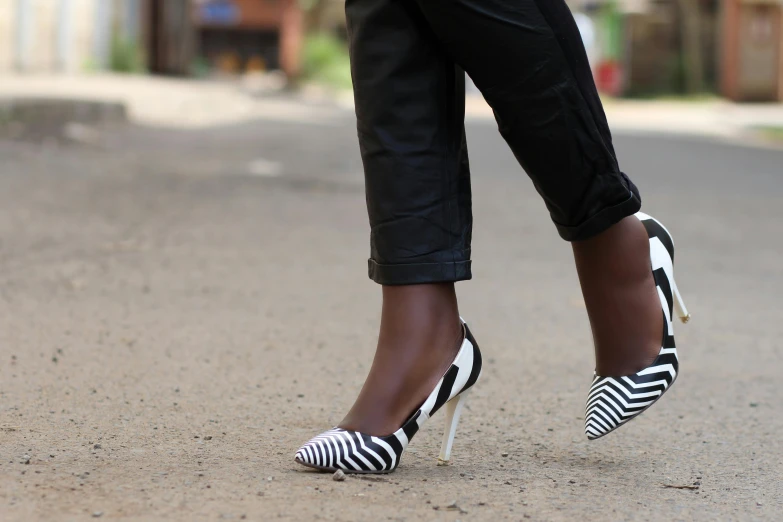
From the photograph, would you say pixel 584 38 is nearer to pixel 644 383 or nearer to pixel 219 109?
pixel 219 109

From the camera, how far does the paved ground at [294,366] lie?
1.52 metres

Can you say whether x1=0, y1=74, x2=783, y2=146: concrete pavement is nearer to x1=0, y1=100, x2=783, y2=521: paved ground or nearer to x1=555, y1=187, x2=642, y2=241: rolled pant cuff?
x1=0, y1=100, x2=783, y2=521: paved ground

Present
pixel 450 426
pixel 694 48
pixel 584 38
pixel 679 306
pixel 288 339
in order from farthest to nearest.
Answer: pixel 694 48, pixel 584 38, pixel 288 339, pixel 679 306, pixel 450 426

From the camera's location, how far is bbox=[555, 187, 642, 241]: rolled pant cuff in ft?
5.41

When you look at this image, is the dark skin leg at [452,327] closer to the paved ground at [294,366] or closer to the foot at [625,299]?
the foot at [625,299]

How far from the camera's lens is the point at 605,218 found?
5.42ft

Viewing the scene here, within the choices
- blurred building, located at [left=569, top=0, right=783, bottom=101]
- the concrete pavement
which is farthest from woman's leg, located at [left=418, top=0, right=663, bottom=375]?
blurred building, located at [left=569, top=0, right=783, bottom=101]

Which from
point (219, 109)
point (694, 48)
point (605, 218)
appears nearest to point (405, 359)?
point (605, 218)

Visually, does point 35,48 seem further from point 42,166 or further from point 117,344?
point 117,344

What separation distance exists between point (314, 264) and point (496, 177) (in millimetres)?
3437

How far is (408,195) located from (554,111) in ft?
0.78

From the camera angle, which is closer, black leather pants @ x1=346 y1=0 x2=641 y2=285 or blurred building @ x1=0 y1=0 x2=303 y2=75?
black leather pants @ x1=346 y1=0 x2=641 y2=285

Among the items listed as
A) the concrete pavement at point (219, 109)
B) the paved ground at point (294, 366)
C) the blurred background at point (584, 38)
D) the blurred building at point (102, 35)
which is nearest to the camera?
the paved ground at point (294, 366)

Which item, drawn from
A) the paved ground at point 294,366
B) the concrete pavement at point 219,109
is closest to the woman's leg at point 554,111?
the paved ground at point 294,366
